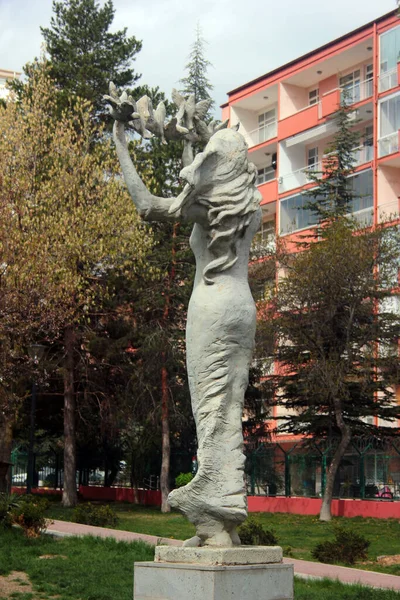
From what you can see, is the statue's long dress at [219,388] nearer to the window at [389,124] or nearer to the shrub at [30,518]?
the shrub at [30,518]

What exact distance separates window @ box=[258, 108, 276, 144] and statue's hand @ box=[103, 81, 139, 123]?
40.1 metres

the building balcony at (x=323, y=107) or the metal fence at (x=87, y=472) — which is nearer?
the metal fence at (x=87, y=472)

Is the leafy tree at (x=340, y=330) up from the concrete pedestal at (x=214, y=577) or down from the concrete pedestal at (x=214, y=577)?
up

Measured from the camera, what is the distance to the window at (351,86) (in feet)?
130

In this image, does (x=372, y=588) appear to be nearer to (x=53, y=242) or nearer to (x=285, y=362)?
(x=53, y=242)

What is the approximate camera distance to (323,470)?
27.9 metres

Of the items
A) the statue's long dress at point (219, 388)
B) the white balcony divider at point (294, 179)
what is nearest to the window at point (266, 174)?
the white balcony divider at point (294, 179)

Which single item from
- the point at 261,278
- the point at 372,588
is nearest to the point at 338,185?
the point at 261,278

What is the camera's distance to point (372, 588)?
444 inches

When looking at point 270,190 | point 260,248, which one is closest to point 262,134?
point 270,190

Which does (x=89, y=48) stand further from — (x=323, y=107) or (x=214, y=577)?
(x=214, y=577)

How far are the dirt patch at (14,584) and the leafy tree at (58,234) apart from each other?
9285mm

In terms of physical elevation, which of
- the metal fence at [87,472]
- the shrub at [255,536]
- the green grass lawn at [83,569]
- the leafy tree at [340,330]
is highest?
the leafy tree at [340,330]

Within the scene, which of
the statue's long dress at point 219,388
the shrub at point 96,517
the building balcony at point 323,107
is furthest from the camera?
the building balcony at point 323,107
